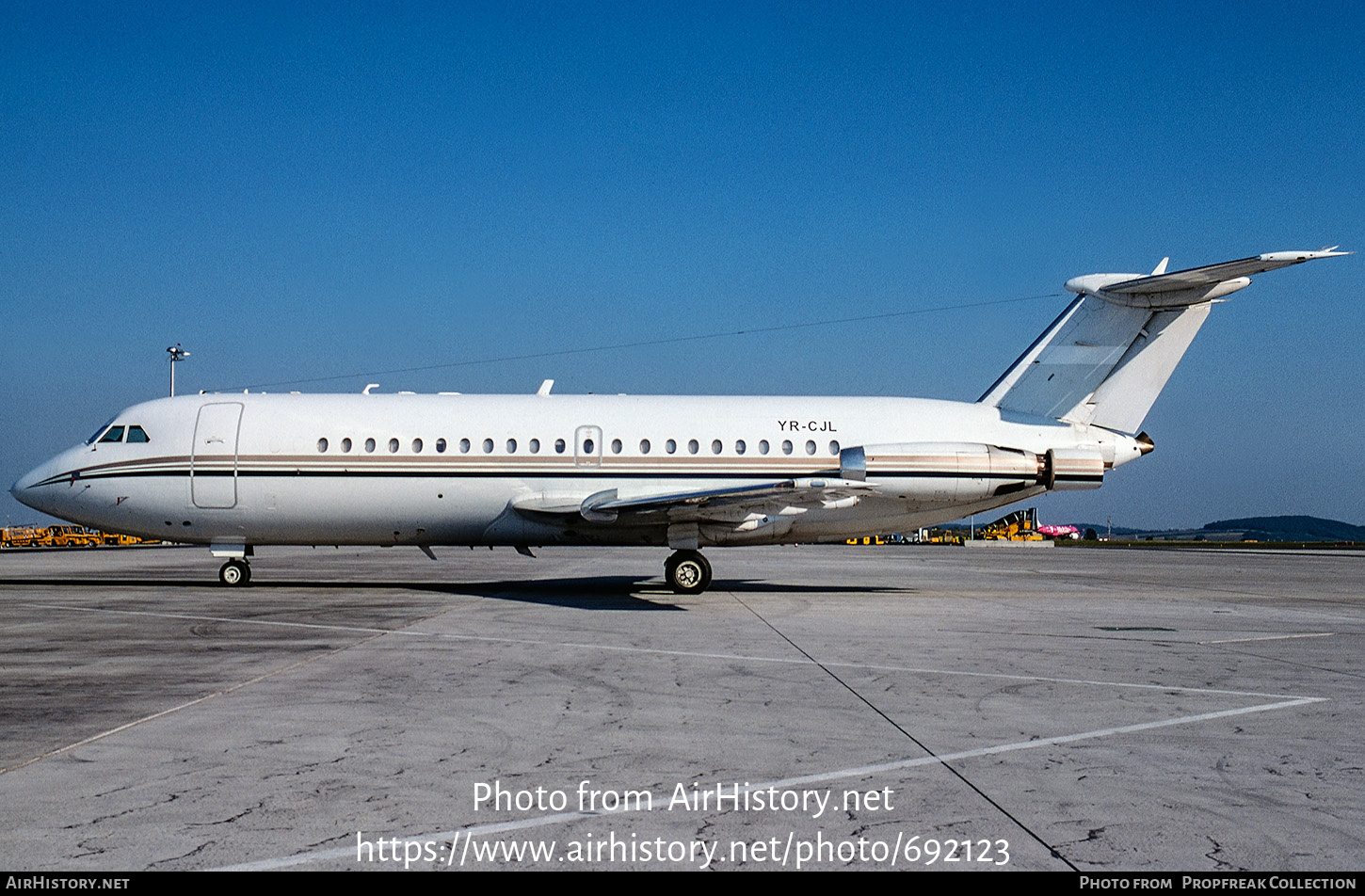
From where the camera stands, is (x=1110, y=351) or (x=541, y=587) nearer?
(x=1110, y=351)

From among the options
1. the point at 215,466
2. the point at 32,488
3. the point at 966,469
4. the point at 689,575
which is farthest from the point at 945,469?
the point at 32,488

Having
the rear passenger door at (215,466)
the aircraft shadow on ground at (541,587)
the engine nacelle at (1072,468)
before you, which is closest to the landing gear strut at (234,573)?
the aircraft shadow on ground at (541,587)

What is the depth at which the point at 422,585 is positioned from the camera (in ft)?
66.2

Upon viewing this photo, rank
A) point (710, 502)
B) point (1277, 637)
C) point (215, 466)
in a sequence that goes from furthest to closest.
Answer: point (215, 466) → point (710, 502) → point (1277, 637)

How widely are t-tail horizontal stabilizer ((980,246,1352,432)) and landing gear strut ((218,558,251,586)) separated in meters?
16.0

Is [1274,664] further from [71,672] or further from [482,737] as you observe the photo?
[71,672]

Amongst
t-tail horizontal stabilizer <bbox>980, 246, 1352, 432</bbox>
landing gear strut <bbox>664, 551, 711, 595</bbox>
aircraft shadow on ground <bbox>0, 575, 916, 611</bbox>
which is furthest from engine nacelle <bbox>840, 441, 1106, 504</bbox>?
landing gear strut <bbox>664, 551, 711, 595</bbox>

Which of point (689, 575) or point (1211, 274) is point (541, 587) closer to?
point (689, 575)

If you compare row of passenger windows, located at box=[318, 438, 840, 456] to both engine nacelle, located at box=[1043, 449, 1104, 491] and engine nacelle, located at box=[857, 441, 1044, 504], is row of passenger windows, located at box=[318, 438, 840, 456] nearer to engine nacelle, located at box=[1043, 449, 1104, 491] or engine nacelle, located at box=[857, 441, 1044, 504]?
engine nacelle, located at box=[857, 441, 1044, 504]

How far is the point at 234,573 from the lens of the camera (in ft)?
63.4

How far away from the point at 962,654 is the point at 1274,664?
322 cm

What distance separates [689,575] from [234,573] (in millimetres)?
9066

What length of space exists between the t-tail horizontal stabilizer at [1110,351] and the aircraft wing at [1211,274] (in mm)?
49
